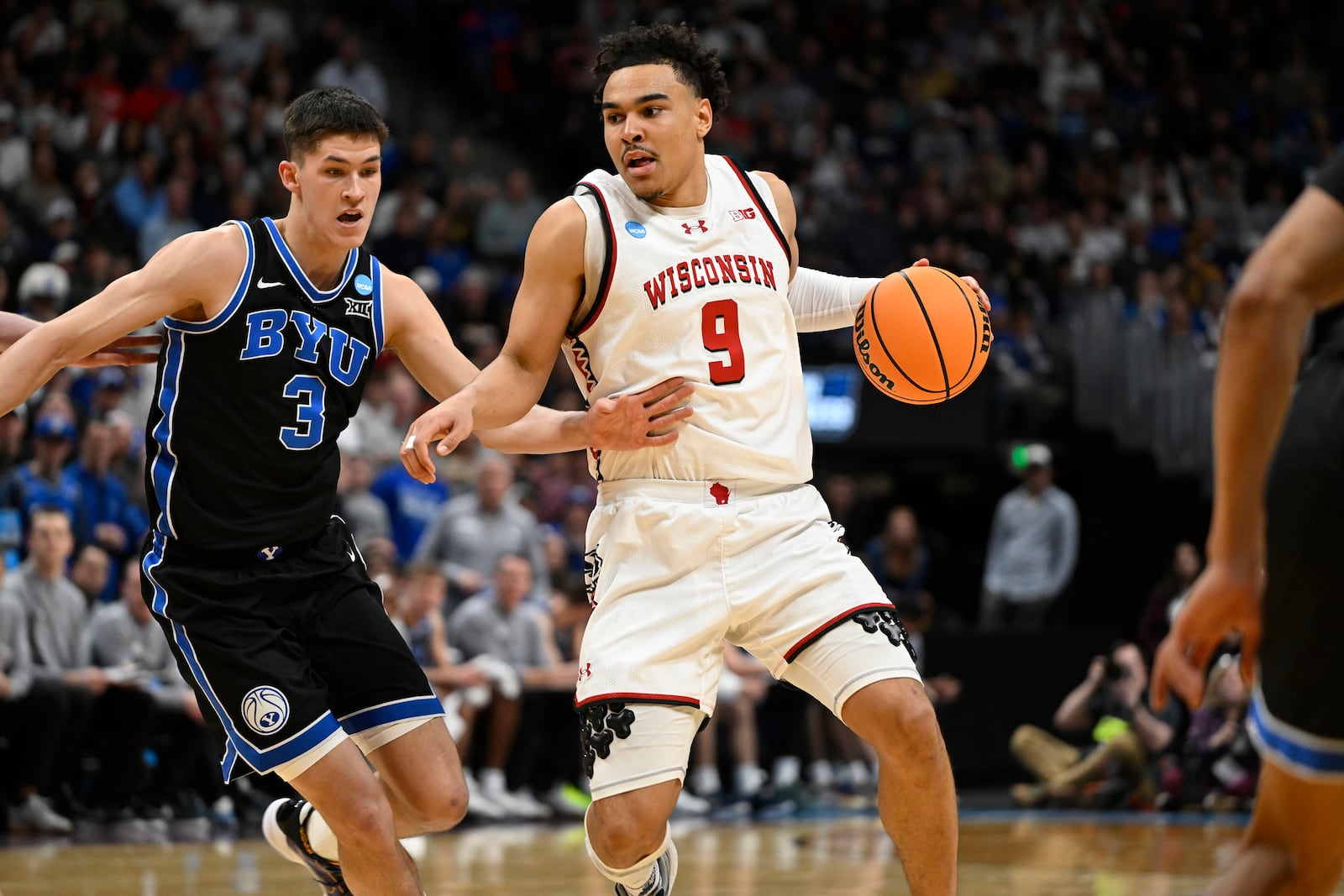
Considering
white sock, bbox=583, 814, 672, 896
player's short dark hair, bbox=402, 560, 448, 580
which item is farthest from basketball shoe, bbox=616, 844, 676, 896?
player's short dark hair, bbox=402, 560, 448, 580

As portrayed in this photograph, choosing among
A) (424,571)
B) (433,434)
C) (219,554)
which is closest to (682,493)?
(433,434)

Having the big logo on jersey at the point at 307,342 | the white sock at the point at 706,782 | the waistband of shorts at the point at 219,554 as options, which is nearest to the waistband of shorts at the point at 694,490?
the big logo on jersey at the point at 307,342

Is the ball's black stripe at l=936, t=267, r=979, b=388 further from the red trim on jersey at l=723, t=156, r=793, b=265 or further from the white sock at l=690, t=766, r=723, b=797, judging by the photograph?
the white sock at l=690, t=766, r=723, b=797

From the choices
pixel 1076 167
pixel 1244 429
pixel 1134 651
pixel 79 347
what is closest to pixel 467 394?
pixel 79 347

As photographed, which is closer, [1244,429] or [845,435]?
[1244,429]

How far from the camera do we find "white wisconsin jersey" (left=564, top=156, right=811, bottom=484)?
4.55 metres

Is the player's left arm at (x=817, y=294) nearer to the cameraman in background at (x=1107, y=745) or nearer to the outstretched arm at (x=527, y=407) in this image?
the outstretched arm at (x=527, y=407)

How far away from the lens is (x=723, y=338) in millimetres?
4602

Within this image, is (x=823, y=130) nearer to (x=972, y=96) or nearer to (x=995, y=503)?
(x=972, y=96)

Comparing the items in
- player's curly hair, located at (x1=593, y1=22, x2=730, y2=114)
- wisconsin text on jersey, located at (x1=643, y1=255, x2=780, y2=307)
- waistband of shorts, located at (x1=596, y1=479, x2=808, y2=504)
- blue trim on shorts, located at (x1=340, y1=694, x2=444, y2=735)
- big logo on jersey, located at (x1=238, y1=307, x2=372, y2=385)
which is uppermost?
player's curly hair, located at (x1=593, y1=22, x2=730, y2=114)

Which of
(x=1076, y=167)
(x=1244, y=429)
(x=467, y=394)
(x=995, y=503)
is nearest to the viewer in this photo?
(x=1244, y=429)

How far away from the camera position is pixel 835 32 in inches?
758

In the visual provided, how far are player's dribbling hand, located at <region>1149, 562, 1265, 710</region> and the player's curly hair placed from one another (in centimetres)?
257

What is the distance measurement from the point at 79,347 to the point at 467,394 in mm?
1073
